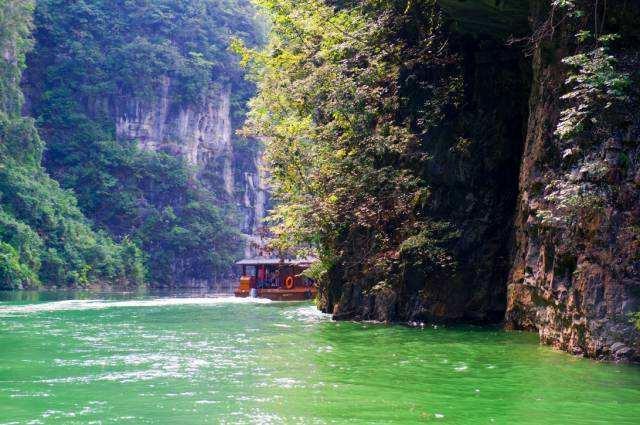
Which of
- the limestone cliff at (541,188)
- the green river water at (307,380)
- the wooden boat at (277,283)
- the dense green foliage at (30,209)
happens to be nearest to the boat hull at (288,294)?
the wooden boat at (277,283)

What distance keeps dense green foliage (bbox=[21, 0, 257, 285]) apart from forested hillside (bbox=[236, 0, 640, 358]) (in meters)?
41.0

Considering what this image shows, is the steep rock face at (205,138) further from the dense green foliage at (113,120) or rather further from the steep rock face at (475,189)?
the steep rock face at (475,189)

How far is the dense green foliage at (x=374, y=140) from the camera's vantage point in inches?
573

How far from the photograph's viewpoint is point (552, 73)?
11.0 metres

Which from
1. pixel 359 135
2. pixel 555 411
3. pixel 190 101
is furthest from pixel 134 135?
pixel 555 411

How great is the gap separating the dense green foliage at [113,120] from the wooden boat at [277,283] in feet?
74.4

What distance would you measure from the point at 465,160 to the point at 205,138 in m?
53.6

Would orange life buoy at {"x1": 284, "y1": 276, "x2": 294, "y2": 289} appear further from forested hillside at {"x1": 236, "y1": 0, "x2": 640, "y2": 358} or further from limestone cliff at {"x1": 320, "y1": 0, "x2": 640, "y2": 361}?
limestone cliff at {"x1": 320, "y1": 0, "x2": 640, "y2": 361}

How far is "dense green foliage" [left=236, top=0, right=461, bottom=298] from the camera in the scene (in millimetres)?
14547

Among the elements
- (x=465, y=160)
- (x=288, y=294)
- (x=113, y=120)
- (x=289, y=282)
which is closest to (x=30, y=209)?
(x=113, y=120)

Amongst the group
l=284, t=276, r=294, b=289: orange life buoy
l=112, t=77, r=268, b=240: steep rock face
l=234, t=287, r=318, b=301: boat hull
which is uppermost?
l=112, t=77, r=268, b=240: steep rock face

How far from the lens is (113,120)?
198 ft

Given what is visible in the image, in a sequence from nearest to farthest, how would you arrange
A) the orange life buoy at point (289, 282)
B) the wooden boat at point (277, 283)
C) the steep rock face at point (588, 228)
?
the steep rock face at point (588, 228), the wooden boat at point (277, 283), the orange life buoy at point (289, 282)

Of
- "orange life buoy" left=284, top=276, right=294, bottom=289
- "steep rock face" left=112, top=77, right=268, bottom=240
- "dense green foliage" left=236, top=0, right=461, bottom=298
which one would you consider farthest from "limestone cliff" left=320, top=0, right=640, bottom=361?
"steep rock face" left=112, top=77, right=268, bottom=240
